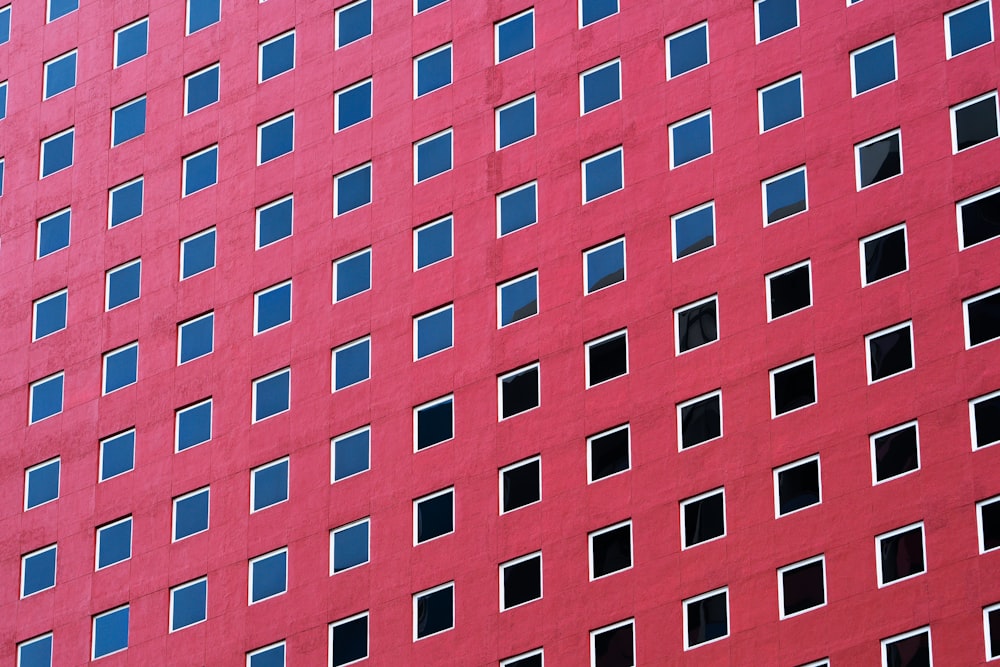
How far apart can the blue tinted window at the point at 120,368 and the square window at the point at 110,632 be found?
742 cm

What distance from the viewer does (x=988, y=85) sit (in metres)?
70.1

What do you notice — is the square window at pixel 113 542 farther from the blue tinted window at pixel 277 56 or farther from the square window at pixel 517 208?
the blue tinted window at pixel 277 56

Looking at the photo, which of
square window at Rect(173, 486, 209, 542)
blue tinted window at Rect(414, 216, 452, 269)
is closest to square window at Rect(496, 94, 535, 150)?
blue tinted window at Rect(414, 216, 452, 269)

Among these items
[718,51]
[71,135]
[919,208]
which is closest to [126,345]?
[71,135]

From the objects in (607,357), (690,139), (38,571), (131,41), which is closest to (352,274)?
(607,357)

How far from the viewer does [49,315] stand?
85375 mm

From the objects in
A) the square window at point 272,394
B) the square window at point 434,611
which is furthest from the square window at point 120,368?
the square window at point 434,611

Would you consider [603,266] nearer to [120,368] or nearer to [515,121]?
[515,121]

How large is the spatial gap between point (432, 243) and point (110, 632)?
48.5ft

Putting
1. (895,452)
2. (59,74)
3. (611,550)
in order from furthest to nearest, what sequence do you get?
1. (59,74)
2. (611,550)
3. (895,452)

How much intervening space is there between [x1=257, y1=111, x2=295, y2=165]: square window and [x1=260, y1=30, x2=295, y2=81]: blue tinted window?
1691 mm

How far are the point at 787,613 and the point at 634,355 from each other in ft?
29.6

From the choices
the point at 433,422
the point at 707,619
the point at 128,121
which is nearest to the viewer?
the point at 707,619

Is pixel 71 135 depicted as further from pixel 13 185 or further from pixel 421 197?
pixel 421 197
